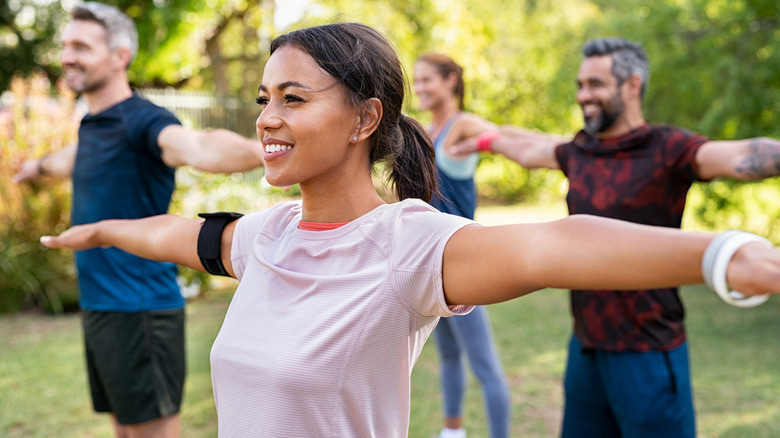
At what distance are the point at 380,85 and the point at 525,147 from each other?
237 centimetres

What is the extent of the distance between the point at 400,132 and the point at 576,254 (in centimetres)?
72

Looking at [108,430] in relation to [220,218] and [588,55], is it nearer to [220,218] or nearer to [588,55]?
[220,218]

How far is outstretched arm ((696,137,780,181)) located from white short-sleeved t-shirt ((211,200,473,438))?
71.7 inches

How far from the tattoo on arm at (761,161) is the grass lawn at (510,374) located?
7.64 ft

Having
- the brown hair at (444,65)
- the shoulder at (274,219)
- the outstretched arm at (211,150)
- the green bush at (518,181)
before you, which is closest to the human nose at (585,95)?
the brown hair at (444,65)

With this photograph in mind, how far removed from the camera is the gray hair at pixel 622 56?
3.48 metres

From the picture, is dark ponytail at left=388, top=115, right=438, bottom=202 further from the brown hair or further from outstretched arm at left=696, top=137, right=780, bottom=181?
the brown hair

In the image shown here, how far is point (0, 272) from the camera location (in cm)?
755

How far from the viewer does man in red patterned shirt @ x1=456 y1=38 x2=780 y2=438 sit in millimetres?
2941

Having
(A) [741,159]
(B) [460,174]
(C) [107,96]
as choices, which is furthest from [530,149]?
(C) [107,96]

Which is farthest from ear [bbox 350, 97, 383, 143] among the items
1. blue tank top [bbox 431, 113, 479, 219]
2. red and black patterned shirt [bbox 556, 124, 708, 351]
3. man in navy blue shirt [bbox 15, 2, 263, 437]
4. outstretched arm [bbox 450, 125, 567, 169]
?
blue tank top [bbox 431, 113, 479, 219]

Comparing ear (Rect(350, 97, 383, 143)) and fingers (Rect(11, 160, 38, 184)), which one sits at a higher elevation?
ear (Rect(350, 97, 383, 143))

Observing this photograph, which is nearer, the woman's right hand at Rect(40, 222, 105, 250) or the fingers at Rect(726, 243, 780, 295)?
the fingers at Rect(726, 243, 780, 295)

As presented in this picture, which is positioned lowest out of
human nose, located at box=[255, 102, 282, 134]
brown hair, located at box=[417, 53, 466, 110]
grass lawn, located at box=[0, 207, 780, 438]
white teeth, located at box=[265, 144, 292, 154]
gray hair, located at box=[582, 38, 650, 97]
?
grass lawn, located at box=[0, 207, 780, 438]
